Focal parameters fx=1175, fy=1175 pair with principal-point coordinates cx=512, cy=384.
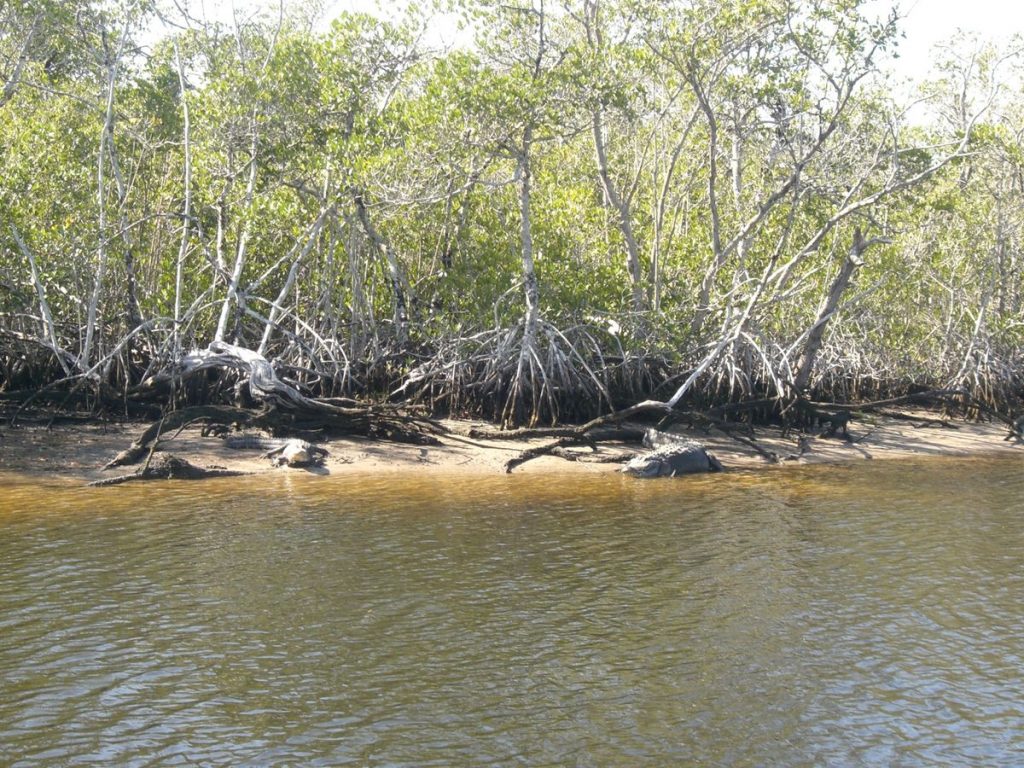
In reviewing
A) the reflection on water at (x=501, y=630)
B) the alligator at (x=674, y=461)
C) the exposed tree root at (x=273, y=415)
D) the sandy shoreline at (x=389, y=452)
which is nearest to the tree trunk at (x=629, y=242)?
the sandy shoreline at (x=389, y=452)

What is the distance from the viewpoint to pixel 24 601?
7.18m

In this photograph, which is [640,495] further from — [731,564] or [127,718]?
[127,718]

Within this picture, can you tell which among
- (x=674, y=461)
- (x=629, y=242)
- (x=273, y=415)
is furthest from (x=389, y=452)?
(x=629, y=242)

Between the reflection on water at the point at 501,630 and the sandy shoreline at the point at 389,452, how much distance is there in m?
1.21

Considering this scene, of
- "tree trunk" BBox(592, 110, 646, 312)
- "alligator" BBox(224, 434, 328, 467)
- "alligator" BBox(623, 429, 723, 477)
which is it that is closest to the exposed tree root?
"alligator" BBox(224, 434, 328, 467)

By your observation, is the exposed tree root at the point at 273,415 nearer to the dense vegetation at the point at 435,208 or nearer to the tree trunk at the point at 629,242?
the dense vegetation at the point at 435,208

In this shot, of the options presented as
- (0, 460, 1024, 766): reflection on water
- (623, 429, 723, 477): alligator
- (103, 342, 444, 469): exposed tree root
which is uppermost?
(103, 342, 444, 469): exposed tree root

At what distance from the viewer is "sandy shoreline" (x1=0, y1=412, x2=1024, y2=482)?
40.0 ft

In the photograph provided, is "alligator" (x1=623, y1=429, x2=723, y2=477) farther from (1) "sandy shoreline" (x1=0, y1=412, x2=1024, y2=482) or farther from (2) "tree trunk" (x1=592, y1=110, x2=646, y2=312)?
(2) "tree trunk" (x1=592, y1=110, x2=646, y2=312)

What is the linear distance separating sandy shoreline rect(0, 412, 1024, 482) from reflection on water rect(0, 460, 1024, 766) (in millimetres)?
1209

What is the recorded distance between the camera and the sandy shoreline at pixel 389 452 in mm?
12203

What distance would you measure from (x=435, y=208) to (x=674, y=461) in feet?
16.3

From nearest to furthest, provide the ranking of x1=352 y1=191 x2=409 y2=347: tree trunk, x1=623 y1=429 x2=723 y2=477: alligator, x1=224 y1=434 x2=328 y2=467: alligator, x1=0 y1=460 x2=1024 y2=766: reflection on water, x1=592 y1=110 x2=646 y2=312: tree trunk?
1. x1=0 y1=460 x2=1024 y2=766: reflection on water
2. x1=224 y1=434 x2=328 y2=467: alligator
3. x1=623 y1=429 x2=723 y2=477: alligator
4. x1=352 y1=191 x2=409 y2=347: tree trunk
5. x1=592 y1=110 x2=646 y2=312: tree trunk

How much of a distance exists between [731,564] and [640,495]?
9.86ft
